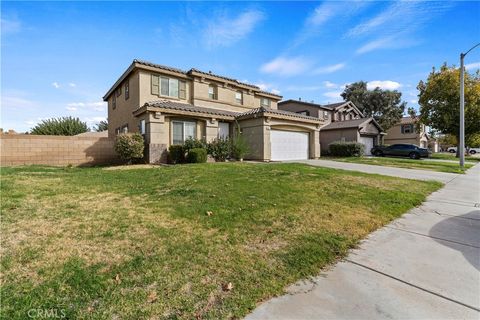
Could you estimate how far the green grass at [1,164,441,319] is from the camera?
7.94ft

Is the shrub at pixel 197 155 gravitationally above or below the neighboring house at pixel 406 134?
below

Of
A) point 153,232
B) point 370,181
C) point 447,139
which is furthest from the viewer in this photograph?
point 447,139

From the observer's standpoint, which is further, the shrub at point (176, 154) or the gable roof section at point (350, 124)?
the gable roof section at point (350, 124)

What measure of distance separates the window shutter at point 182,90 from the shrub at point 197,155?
19.3ft

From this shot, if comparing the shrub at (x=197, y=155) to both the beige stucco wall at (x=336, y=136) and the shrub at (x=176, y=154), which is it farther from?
the beige stucco wall at (x=336, y=136)

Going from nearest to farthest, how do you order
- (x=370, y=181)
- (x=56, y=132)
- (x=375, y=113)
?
1. (x=370, y=181)
2. (x=56, y=132)
3. (x=375, y=113)

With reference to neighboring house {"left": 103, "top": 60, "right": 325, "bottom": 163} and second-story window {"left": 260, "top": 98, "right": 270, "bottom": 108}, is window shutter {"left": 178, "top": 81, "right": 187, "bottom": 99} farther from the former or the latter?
second-story window {"left": 260, "top": 98, "right": 270, "bottom": 108}

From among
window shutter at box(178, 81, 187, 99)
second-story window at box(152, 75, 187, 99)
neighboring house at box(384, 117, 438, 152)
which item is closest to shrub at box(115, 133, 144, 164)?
second-story window at box(152, 75, 187, 99)

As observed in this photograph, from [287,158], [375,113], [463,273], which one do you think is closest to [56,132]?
[287,158]

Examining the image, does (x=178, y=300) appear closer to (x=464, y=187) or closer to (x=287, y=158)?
(x=464, y=187)

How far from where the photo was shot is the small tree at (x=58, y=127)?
24266 mm

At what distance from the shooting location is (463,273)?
3.04m

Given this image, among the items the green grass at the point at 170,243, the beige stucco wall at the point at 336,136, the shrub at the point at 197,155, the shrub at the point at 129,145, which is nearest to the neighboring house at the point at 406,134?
the beige stucco wall at the point at 336,136

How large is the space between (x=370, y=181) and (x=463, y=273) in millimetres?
6150
